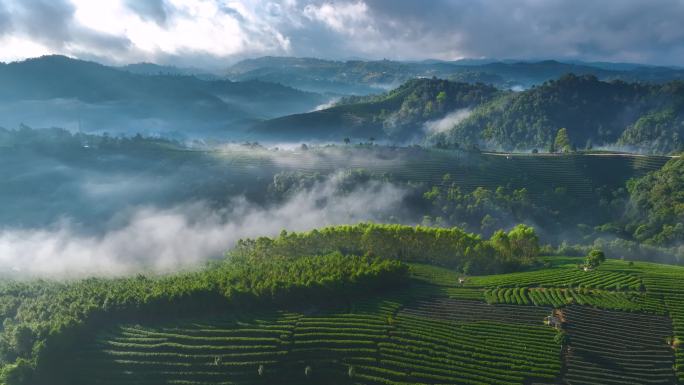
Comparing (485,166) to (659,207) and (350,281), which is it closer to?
(659,207)

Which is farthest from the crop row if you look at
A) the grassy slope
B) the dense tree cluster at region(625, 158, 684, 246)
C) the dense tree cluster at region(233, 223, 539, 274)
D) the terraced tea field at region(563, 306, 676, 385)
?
the dense tree cluster at region(625, 158, 684, 246)

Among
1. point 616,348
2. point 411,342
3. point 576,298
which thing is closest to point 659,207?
point 576,298

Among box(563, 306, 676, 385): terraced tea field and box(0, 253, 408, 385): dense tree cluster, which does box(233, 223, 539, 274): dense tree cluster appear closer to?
box(0, 253, 408, 385): dense tree cluster

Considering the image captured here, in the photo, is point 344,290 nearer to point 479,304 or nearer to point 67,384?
point 479,304

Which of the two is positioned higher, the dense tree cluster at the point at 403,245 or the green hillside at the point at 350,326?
the dense tree cluster at the point at 403,245

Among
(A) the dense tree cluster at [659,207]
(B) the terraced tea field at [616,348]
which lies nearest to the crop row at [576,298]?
(B) the terraced tea field at [616,348]

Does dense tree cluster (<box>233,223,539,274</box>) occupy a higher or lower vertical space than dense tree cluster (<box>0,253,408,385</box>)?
higher

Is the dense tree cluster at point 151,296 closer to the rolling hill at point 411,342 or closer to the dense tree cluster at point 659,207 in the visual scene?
the rolling hill at point 411,342

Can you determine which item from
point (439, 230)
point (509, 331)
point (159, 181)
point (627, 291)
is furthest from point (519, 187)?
point (159, 181)

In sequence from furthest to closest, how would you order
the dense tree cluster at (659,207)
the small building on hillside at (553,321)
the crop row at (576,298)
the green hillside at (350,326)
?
1. the dense tree cluster at (659,207)
2. the crop row at (576,298)
3. the small building on hillside at (553,321)
4. the green hillside at (350,326)
